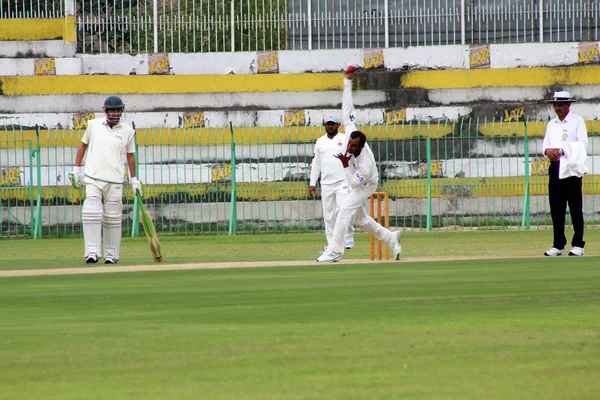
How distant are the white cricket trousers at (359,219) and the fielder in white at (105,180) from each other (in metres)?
2.21

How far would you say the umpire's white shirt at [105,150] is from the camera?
37.2 ft

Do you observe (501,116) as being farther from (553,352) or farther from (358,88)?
(553,352)

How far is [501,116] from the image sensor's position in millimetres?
20500

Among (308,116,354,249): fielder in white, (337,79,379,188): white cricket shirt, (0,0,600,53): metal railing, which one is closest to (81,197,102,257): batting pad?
(337,79,379,188): white cricket shirt

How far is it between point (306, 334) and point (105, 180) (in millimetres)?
6484

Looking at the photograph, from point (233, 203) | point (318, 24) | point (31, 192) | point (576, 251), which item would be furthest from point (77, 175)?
point (318, 24)

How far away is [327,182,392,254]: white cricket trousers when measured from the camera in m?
10.8

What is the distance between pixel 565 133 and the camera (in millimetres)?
11445

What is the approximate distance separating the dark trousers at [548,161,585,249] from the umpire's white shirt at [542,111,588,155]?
204mm

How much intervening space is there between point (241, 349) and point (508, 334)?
4.02 ft

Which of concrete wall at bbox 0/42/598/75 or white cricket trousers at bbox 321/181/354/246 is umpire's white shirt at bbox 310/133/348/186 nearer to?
white cricket trousers at bbox 321/181/354/246

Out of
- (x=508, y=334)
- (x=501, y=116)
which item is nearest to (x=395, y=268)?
(x=508, y=334)

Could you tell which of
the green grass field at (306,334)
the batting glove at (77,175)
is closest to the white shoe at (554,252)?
the green grass field at (306,334)

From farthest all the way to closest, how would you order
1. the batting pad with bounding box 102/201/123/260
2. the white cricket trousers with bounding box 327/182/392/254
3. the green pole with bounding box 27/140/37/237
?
the green pole with bounding box 27/140/37/237 → the batting pad with bounding box 102/201/123/260 → the white cricket trousers with bounding box 327/182/392/254
